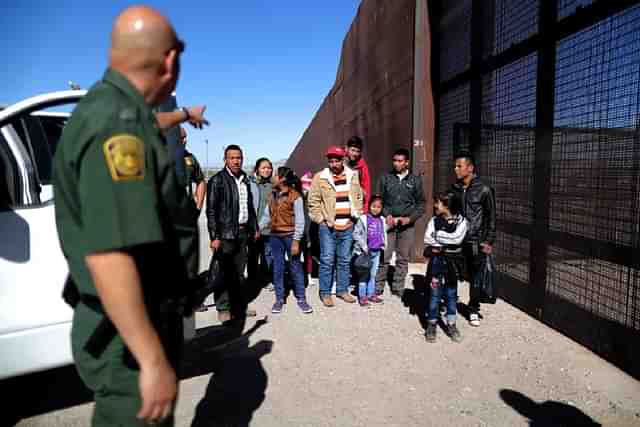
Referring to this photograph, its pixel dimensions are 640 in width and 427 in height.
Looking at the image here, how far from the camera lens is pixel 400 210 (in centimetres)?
503

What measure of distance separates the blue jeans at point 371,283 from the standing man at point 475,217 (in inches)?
46.0

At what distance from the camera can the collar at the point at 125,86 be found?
111cm

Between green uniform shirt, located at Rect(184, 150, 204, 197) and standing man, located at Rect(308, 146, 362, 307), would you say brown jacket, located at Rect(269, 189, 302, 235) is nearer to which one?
standing man, located at Rect(308, 146, 362, 307)

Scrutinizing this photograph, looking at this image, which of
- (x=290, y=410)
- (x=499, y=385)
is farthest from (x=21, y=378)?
(x=499, y=385)

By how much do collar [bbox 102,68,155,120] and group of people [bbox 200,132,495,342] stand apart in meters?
3.11

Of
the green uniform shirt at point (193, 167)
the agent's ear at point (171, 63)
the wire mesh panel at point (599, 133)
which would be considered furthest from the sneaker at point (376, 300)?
the agent's ear at point (171, 63)

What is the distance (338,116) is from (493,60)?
29.9 feet

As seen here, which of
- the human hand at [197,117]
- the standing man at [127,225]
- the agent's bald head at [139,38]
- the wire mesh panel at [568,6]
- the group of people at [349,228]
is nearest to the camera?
the standing man at [127,225]

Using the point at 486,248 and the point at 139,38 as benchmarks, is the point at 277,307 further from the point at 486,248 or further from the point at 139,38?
the point at 139,38

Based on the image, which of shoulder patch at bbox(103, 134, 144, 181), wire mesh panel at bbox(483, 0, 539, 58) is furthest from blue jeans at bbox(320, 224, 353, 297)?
shoulder patch at bbox(103, 134, 144, 181)

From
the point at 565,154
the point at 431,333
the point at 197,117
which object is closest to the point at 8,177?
the point at 197,117

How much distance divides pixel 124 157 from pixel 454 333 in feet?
11.4

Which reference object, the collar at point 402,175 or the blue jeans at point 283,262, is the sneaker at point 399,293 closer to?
the blue jeans at point 283,262

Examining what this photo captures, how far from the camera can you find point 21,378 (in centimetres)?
323
